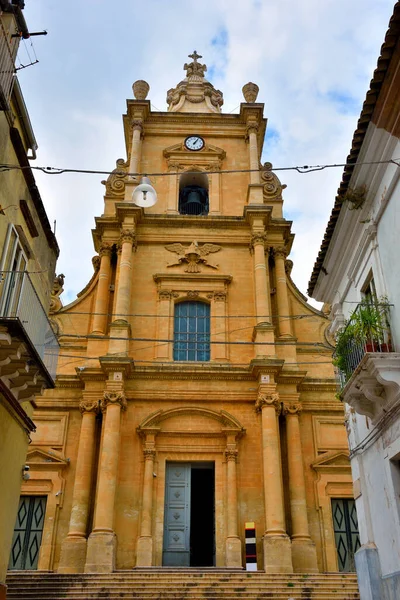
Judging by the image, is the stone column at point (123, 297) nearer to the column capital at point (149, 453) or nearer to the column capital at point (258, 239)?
the column capital at point (149, 453)

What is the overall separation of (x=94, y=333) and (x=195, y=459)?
588 centimetres

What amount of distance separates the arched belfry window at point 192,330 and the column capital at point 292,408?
334cm

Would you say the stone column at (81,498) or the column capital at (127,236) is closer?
the stone column at (81,498)

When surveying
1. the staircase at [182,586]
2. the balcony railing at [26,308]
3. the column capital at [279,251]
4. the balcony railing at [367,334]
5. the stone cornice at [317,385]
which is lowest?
the staircase at [182,586]

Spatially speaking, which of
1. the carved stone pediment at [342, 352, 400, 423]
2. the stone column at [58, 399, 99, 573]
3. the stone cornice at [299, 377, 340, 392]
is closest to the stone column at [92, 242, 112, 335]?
the stone column at [58, 399, 99, 573]

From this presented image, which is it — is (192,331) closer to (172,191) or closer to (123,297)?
(123,297)

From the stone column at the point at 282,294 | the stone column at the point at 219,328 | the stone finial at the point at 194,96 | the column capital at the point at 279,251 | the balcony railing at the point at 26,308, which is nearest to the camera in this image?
the balcony railing at the point at 26,308

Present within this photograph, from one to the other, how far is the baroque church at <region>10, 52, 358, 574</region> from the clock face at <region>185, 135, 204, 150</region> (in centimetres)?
129

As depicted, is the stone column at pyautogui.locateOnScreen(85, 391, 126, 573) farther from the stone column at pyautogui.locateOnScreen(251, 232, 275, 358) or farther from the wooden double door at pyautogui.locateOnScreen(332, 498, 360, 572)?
the wooden double door at pyautogui.locateOnScreen(332, 498, 360, 572)

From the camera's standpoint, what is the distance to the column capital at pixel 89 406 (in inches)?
784

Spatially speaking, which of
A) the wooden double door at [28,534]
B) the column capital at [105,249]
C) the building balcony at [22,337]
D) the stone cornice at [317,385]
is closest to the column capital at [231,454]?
the stone cornice at [317,385]

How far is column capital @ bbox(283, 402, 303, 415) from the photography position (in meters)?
20.2

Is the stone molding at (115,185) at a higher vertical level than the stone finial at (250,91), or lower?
lower

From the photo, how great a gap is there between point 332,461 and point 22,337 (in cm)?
1425
